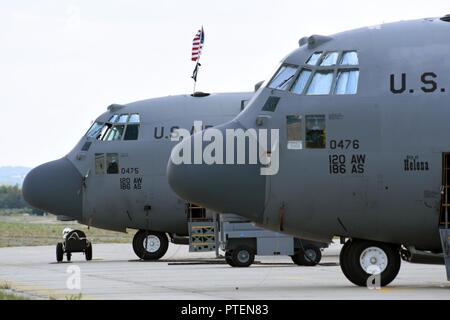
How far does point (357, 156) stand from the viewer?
2269 centimetres

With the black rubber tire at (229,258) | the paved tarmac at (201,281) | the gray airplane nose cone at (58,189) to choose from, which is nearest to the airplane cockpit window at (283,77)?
the paved tarmac at (201,281)

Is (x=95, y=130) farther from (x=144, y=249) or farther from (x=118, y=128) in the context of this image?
(x=144, y=249)

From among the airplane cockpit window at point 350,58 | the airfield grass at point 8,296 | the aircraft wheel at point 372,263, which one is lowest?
the airfield grass at point 8,296

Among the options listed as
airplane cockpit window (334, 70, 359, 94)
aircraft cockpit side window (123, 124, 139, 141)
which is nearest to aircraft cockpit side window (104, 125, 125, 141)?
aircraft cockpit side window (123, 124, 139, 141)

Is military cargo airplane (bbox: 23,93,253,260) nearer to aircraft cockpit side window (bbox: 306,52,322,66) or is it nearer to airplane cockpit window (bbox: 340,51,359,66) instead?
aircraft cockpit side window (bbox: 306,52,322,66)

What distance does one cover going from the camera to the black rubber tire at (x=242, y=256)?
108 feet

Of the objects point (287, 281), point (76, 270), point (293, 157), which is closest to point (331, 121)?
point (293, 157)

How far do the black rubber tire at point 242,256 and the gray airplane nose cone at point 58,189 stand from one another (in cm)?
742

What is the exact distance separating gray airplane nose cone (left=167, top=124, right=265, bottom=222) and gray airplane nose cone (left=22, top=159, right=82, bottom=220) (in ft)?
52.4

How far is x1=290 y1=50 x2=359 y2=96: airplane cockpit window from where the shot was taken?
907 inches

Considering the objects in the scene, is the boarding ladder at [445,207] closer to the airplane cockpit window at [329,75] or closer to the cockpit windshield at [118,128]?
the airplane cockpit window at [329,75]

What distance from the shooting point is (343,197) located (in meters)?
22.8

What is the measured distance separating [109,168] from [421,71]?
17.7 metres
